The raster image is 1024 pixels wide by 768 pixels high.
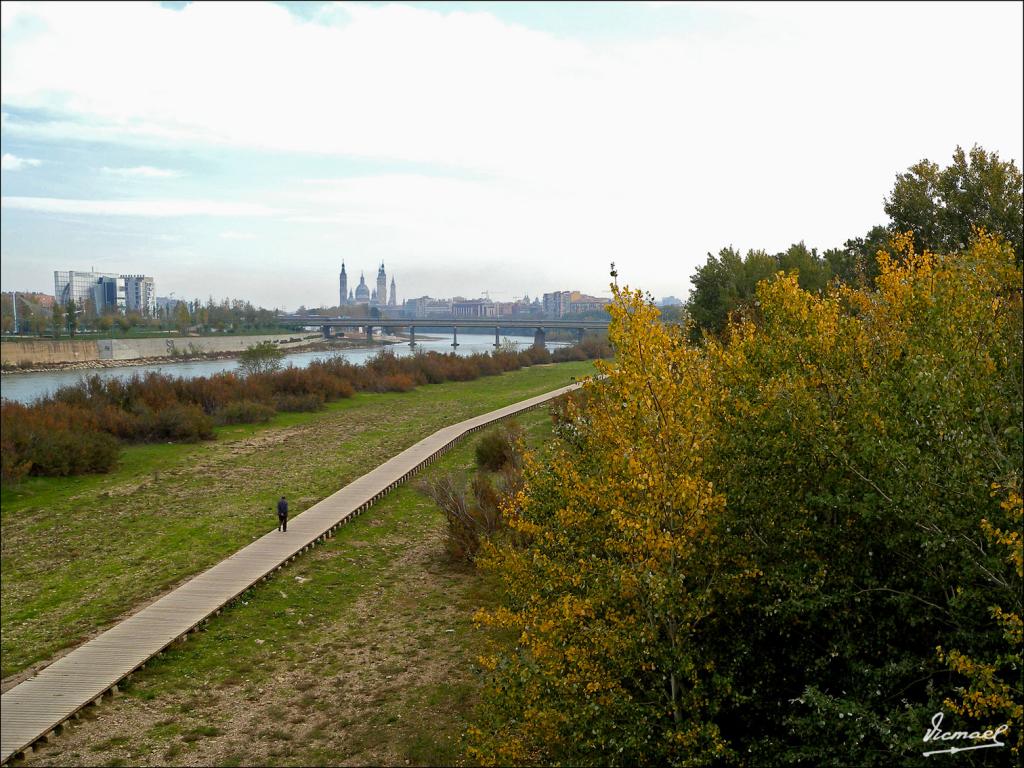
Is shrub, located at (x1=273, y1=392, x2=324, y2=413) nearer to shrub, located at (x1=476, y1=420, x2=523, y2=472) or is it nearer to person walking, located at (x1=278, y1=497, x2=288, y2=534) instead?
shrub, located at (x1=476, y1=420, x2=523, y2=472)

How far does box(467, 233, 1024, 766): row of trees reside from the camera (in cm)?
677

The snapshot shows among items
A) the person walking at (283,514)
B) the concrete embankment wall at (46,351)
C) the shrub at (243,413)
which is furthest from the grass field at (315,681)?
the concrete embankment wall at (46,351)

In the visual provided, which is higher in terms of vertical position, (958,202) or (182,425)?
(958,202)

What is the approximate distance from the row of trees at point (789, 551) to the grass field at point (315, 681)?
3885mm

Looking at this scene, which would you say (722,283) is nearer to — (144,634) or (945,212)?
(945,212)

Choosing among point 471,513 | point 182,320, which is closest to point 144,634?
point 471,513

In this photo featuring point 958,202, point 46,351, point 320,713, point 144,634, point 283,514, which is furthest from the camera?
point 46,351

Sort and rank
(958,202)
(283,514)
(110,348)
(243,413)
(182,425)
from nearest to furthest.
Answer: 1. (283,514)
2. (958,202)
3. (182,425)
4. (243,413)
5. (110,348)

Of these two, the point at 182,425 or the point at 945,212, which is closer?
the point at 945,212

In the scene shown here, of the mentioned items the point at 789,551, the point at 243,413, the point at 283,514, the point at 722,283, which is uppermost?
the point at 722,283

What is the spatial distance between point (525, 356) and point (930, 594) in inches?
3232

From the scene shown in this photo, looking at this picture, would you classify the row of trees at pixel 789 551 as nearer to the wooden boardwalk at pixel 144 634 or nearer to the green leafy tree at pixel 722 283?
the wooden boardwalk at pixel 144 634

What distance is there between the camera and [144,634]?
14555 mm

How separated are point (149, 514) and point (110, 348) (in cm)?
8173
